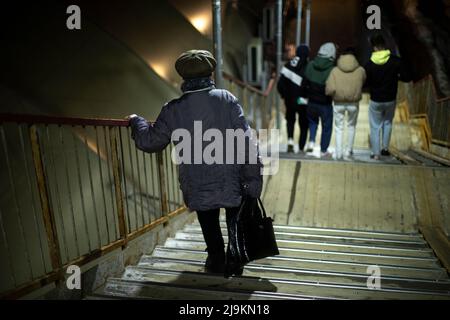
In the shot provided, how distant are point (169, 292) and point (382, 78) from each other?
14.2ft

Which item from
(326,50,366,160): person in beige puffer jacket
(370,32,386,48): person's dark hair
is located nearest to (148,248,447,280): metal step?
(326,50,366,160): person in beige puffer jacket

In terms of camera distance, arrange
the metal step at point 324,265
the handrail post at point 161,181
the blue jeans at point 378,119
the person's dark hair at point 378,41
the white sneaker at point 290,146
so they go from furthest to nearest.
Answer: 1. the white sneaker at point 290,146
2. the blue jeans at point 378,119
3. the person's dark hair at point 378,41
4. the handrail post at point 161,181
5. the metal step at point 324,265

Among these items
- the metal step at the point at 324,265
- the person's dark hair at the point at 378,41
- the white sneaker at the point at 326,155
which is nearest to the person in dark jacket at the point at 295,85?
the white sneaker at the point at 326,155

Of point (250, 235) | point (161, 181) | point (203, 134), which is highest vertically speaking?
point (203, 134)

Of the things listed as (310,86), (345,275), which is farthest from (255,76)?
(345,275)

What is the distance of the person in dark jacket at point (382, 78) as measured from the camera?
4.81 metres

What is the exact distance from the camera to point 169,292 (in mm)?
2398

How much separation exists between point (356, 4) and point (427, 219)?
18410 mm

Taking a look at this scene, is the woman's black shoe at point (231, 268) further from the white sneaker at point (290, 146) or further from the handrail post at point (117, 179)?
the white sneaker at point (290, 146)

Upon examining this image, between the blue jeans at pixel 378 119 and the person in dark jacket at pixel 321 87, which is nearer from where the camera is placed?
the person in dark jacket at pixel 321 87

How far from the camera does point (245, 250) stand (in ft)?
8.28

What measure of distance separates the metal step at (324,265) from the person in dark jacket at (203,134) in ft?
2.96

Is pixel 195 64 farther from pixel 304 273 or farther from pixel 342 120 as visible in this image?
pixel 342 120

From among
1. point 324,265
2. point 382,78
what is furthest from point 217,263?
point 382,78
